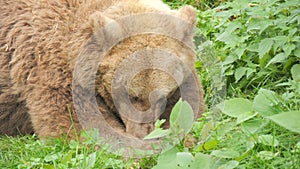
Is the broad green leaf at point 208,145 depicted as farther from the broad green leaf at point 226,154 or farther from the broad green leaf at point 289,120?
the broad green leaf at point 289,120

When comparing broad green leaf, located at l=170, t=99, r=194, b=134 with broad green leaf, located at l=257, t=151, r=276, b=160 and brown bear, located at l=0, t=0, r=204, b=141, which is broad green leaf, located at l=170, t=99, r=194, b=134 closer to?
broad green leaf, located at l=257, t=151, r=276, b=160

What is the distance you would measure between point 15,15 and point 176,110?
2.04 m

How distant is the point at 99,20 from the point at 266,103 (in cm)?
145

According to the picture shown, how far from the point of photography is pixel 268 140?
12.3 feet

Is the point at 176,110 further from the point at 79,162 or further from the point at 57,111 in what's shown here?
the point at 57,111

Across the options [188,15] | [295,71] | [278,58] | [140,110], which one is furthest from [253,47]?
[140,110]

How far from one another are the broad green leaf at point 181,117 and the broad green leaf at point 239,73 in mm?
1460

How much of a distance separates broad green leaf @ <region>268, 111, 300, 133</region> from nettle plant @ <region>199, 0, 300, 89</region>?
137 centimetres

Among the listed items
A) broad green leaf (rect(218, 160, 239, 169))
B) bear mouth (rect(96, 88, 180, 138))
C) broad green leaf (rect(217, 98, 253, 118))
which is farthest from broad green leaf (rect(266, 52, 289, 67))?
broad green leaf (rect(218, 160, 239, 169))

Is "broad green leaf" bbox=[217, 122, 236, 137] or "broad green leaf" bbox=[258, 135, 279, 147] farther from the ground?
"broad green leaf" bbox=[258, 135, 279, 147]

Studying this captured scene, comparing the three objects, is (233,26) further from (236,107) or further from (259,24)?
(236,107)

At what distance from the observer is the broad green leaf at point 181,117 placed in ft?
12.4

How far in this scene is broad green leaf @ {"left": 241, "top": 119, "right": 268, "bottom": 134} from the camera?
3.94 meters

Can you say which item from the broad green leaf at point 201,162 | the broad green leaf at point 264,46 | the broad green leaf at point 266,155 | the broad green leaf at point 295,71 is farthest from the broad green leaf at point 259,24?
the broad green leaf at point 201,162
